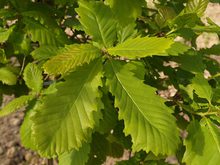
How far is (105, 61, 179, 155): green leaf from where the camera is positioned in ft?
3.50

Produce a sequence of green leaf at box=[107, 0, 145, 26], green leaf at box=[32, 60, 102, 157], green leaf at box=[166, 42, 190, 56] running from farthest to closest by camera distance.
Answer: green leaf at box=[166, 42, 190, 56] → green leaf at box=[107, 0, 145, 26] → green leaf at box=[32, 60, 102, 157]

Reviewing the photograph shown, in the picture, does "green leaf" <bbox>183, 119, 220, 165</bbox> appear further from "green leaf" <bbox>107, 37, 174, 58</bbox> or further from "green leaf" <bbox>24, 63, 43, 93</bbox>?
"green leaf" <bbox>24, 63, 43, 93</bbox>

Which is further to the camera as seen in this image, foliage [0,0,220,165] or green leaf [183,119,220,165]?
green leaf [183,119,220,165]

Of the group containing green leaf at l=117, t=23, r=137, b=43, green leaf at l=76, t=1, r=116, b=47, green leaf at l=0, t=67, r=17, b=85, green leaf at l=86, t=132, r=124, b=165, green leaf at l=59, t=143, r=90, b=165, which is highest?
green leaf at l=76, t=1, r=116, b=47

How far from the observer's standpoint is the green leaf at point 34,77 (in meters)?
1.57

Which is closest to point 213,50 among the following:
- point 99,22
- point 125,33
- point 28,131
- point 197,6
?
point 197,6

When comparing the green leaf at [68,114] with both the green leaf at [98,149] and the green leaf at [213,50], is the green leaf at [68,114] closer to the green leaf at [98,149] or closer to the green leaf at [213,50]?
the green leaf at [98,149]

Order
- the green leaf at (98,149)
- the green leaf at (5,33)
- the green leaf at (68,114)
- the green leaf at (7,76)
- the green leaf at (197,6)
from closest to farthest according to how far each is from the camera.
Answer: the green leaf at (68,114) < the green leaf at (197,6) < the green leaf at (5,33) < the green leaf at (7,76) < the green leaf at (98,149)

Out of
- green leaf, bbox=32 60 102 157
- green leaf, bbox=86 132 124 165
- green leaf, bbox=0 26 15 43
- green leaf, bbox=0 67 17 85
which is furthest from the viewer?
green leaf, bbox=86 132 124 165

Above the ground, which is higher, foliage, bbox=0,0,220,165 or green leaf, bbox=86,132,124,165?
foliage, bbox=0,0,220,165

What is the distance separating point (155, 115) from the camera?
1.10 m

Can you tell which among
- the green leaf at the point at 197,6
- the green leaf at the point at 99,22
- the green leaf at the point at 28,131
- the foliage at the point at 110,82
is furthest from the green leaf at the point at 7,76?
the green leaf at the point at 197,6

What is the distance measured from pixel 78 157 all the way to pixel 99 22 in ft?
1.71

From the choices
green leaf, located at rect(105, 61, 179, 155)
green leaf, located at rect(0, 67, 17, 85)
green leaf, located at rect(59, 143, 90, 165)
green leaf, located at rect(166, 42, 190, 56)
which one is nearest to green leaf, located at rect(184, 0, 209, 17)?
green leaf, located at rect(166, 42, 190, 56)
